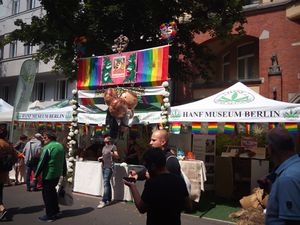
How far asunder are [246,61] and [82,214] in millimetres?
13391

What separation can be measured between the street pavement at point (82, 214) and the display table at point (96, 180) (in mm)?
293

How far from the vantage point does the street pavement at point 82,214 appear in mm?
7288

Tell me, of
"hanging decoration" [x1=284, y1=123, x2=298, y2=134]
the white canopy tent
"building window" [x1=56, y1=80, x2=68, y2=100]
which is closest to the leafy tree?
the white canopy tent

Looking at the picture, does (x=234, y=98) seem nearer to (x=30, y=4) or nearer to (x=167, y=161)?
(x=167, y=161)

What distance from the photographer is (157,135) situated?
521 cm

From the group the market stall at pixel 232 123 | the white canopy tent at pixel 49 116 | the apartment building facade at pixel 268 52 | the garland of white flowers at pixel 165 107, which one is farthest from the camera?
the apartment building facade at pixel 268 52

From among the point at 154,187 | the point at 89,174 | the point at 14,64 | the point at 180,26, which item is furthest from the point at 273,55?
the point at 14,64

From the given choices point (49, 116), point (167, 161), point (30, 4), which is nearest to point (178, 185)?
point (167, 161)

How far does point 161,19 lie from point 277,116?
7289 millimetres

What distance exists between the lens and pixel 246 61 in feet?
60.5

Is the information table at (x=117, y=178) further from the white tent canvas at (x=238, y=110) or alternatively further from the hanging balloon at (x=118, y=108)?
the hanging balloon at (x=118, y=108)

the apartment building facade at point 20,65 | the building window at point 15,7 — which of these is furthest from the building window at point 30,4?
the building window at point 15,7

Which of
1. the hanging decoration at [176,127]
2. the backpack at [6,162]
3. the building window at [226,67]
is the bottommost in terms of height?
the backpack at [6,162]

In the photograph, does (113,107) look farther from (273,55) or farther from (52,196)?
(273,55)
